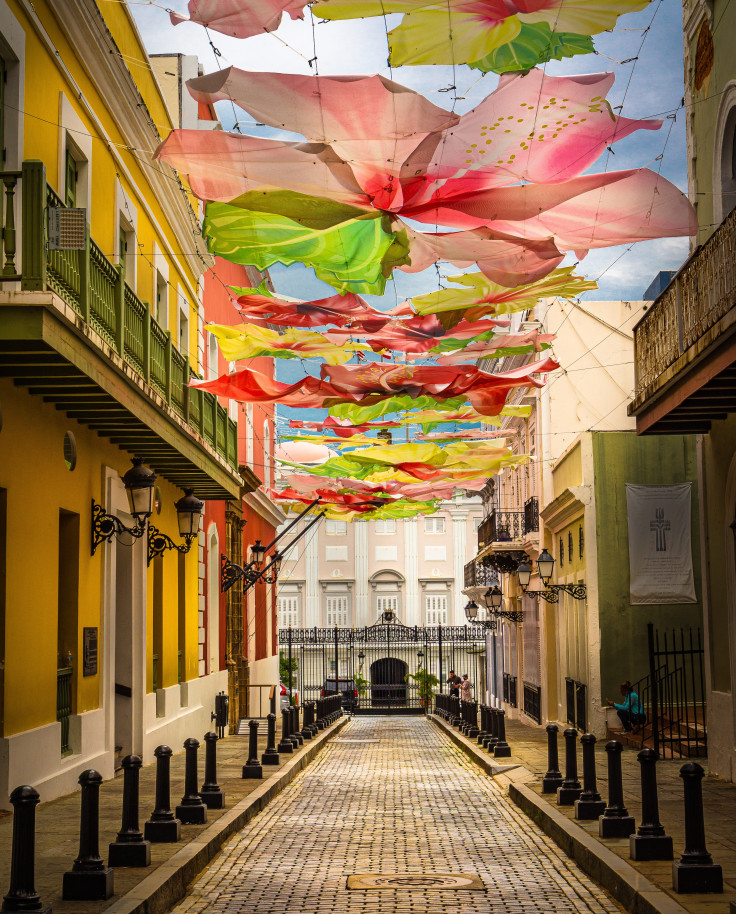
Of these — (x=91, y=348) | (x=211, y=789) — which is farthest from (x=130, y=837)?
(x=91, y=348)

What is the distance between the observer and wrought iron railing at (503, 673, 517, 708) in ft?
120

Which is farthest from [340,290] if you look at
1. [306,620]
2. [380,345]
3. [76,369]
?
[306,620]

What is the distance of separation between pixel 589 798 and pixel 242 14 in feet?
23.4

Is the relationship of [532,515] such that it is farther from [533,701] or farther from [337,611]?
[337,611]

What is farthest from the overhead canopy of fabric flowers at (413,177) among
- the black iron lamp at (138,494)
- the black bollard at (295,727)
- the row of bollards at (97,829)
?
the black bollard at (295,727)

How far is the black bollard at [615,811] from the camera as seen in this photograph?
31.1ft

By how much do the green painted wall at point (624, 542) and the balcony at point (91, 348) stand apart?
758 cm

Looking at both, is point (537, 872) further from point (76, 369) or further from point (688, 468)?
point (688, 468)

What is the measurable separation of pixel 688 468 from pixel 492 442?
4.26 meters

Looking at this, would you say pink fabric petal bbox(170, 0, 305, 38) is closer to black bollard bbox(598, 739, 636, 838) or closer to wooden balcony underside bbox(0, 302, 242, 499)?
wooden balcony underside bbox(0, 302, 242, 499)

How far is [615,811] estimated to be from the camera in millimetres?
9625

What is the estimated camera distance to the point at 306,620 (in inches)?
2665

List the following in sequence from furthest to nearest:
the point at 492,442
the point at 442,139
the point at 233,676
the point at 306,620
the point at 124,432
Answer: the point at 306,620
the point at 233,676
the point at 492,442
the point at 124,432
the point at 442,139

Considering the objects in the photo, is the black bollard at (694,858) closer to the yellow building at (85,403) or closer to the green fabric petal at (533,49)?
the green fabric petal at (533,49)
